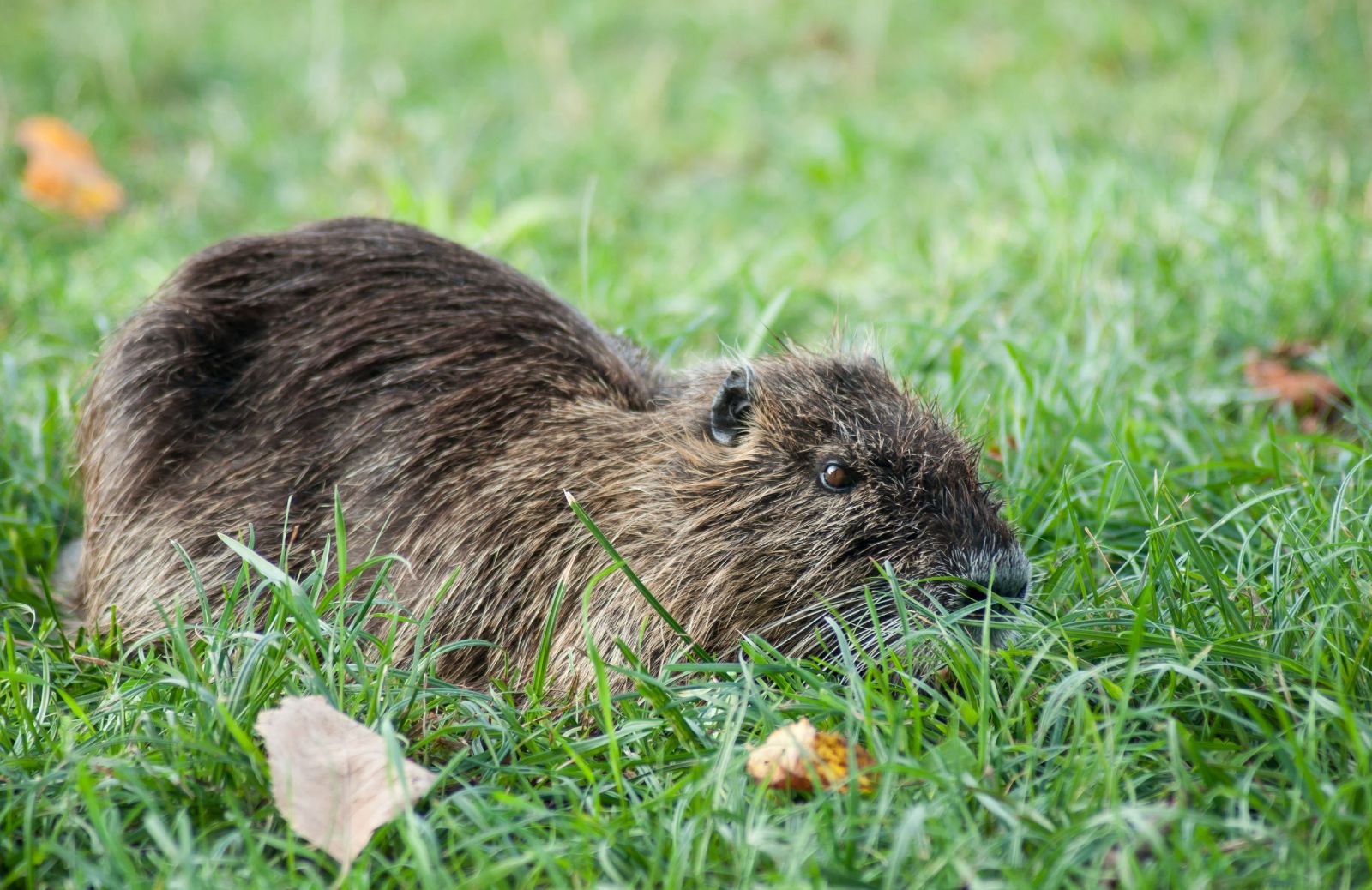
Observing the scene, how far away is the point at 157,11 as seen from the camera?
26.6 ft

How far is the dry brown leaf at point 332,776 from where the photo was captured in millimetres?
1891

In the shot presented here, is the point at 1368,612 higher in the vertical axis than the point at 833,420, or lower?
lower

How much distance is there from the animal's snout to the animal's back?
93cm

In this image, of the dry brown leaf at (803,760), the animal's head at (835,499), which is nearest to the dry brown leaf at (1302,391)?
the animal's head at (835,499)

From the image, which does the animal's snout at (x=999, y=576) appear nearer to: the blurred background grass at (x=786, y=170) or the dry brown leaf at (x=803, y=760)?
the dry brown leaf at (x=803, y=760)

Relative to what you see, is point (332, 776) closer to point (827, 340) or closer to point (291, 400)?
point (291, 400)

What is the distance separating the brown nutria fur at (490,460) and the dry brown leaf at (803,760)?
1.24 feet

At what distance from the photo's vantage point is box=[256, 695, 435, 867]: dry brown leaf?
6.20 ft

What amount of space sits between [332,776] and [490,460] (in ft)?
3.28

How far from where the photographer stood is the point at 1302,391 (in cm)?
366

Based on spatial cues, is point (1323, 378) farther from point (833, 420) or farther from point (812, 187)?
point (812, 187)

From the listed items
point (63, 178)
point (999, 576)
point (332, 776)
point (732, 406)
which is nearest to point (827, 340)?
point (732, 406)

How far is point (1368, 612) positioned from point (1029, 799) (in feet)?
2.59


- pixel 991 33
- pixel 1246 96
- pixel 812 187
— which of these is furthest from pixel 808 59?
pixel 1246 96
